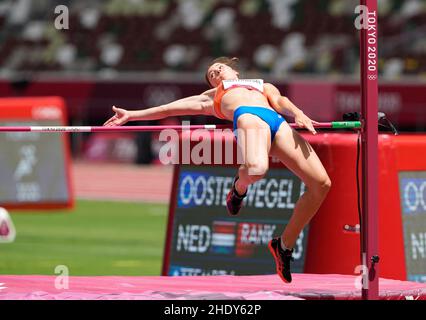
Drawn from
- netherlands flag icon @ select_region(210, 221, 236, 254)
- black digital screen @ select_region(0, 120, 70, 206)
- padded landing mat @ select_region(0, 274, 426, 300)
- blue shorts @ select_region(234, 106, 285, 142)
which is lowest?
padded landing mat @ select_region(0, 274, 426, 300)

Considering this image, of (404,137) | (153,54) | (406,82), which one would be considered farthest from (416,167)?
(153,54)

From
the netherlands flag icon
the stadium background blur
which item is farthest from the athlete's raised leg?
the stadium background blur

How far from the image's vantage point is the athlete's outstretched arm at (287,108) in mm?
7211

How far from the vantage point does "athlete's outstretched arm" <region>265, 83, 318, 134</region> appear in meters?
7.21

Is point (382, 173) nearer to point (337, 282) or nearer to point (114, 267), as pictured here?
point (337, 282)

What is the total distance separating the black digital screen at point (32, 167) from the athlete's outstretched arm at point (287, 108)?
12.0 meters

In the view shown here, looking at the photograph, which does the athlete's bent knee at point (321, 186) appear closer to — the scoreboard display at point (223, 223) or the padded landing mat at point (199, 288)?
the padded landing mat at point (199, 288)

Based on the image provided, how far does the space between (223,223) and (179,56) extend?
73.1 ft

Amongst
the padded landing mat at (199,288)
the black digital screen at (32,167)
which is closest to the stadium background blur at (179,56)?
the black digital screen at (32,167)

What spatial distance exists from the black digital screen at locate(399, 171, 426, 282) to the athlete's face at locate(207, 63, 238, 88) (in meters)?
2.38

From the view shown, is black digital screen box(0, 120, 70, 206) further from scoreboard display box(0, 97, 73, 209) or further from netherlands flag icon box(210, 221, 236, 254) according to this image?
netherlands flag icon box(210, 221, 236, 254)

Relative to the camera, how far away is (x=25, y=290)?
7.41 m

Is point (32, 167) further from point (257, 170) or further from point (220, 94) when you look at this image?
point (257, 170)
